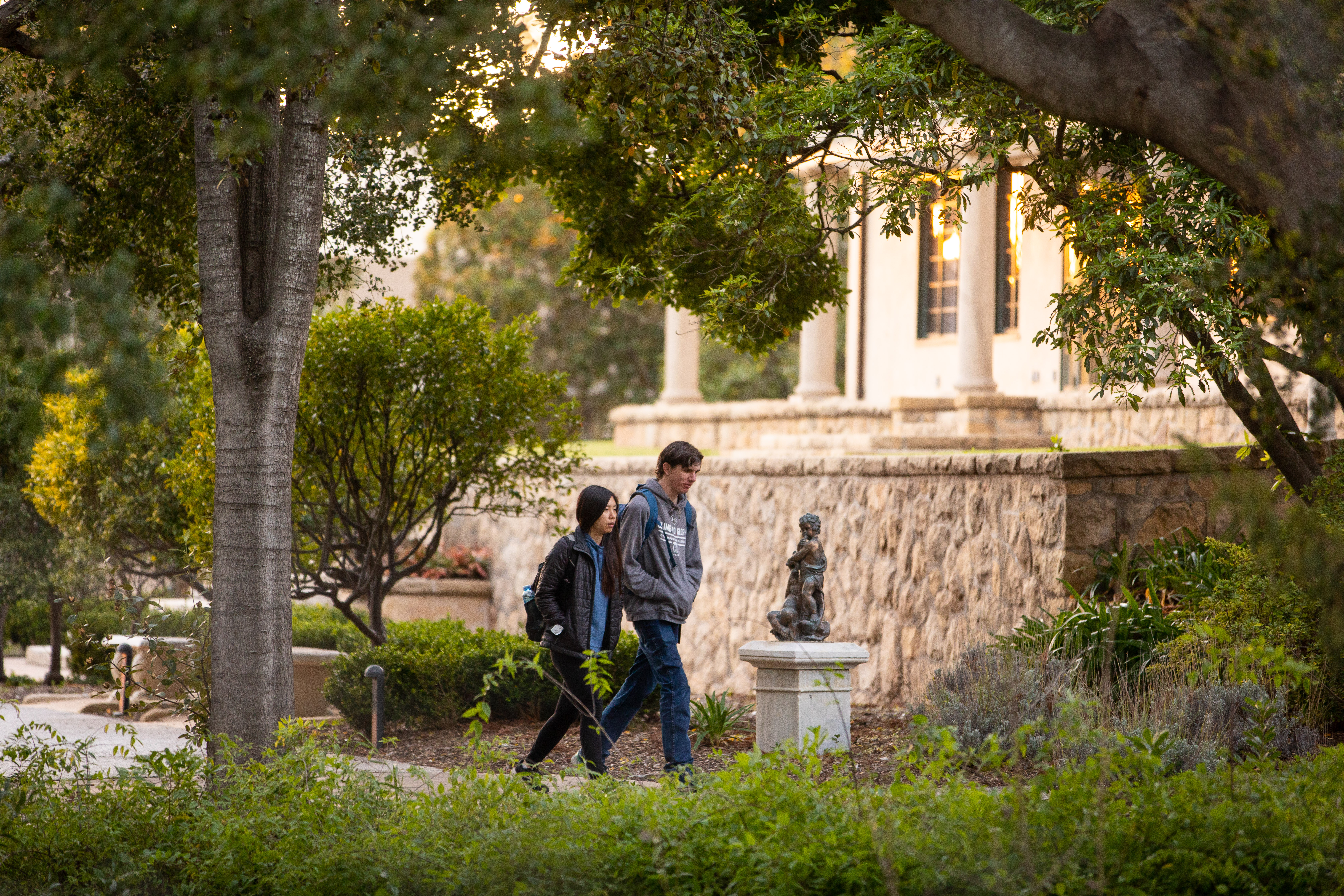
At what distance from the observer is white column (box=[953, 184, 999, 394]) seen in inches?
594

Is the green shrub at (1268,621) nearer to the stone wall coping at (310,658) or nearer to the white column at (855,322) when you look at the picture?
the stone wall coping at (310,658)

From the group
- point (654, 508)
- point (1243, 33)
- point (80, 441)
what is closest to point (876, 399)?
point (80, 441)

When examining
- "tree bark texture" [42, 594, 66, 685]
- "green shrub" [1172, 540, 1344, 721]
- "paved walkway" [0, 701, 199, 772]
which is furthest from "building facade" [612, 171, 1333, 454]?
"tree bark texture" [42, 594, 66, 685]

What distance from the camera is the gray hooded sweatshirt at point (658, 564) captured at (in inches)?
255

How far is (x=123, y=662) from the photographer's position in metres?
11.4

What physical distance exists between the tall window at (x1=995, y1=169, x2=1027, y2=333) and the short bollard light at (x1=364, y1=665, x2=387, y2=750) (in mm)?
10114

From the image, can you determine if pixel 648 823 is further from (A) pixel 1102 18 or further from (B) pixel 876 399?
(B) pixel 876 399

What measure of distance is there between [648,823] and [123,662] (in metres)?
8.32

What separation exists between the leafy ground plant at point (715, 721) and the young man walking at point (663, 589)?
1387 millimetres

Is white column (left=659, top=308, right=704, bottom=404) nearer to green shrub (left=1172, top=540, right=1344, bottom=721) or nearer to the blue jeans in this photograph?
green shrub (left=1172, top=540, right=1344, bottom=721)

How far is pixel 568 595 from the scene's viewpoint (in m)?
6.50

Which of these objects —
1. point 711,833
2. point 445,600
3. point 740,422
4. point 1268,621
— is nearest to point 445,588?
point 445,600

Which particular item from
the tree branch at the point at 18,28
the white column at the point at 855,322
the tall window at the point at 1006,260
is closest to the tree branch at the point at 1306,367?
the tree branch at the point at 18,28

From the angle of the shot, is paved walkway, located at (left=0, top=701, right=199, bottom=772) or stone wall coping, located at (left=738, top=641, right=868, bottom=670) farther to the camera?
paved walkway, located at (left=0, top=701, right=199, bottom=772)
